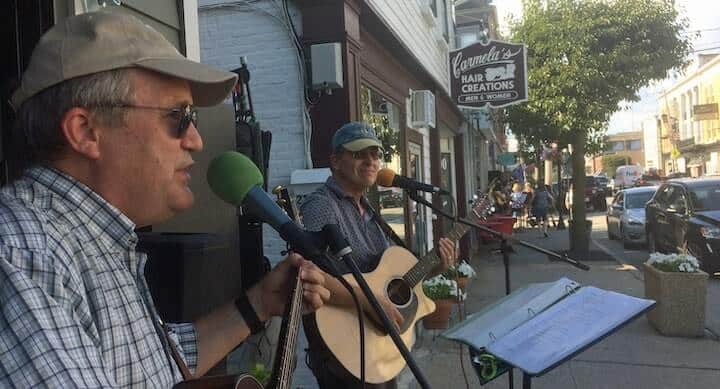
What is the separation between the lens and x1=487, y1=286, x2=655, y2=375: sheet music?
6.07 feet

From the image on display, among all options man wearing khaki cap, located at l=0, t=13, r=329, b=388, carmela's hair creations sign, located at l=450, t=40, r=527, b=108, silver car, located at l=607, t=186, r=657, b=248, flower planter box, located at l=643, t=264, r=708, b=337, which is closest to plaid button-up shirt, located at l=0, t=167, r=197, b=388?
man wearing khaki cap, located at l=0, t=13, r=329, b=388

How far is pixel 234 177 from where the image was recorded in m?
1.58

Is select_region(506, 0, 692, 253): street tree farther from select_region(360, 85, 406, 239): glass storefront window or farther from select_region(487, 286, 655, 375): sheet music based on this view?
select_region(487, 286, 655, 375): sheet music

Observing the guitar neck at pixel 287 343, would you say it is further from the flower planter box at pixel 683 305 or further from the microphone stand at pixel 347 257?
the flower planter box at pixel 683 305

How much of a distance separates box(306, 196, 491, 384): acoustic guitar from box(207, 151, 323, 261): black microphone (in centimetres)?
104

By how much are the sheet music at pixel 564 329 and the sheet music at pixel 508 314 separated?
5 centimetres

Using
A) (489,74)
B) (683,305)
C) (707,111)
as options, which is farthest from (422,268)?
(707,111)

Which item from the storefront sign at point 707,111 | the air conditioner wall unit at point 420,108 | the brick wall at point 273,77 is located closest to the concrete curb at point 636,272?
the air conditioner wall unit at point 420,108

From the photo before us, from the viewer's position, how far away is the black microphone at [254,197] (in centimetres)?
146

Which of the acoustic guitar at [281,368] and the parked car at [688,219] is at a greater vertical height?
the acoustic guitar at [281,368]

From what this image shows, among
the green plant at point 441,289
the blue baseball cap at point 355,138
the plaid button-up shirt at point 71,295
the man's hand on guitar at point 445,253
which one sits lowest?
the green plant at point 441,289

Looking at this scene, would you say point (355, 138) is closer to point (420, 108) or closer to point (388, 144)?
point (388, 144)

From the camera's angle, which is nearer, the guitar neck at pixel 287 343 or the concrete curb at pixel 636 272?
the guitar neck at pixel 287 343

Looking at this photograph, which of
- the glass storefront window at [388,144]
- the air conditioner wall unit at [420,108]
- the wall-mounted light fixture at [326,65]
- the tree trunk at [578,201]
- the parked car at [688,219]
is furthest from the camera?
the tree trunk at [578,201]
